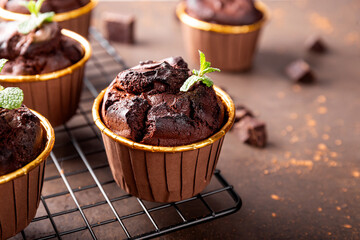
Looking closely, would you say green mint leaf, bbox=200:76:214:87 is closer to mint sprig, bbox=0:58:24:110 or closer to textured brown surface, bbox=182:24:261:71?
mint sprig, bbox=0:58:24:110

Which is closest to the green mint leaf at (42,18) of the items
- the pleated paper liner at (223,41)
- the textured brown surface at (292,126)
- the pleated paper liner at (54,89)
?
the pleated paper liner at (54,89)

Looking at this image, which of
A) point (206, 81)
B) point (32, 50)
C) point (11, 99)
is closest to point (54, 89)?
point (32, 50)

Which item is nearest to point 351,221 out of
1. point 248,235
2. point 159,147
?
point 248,235

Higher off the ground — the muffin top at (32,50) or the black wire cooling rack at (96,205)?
the muffin top at (32,50)

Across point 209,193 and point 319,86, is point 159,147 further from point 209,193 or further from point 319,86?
point 319,86

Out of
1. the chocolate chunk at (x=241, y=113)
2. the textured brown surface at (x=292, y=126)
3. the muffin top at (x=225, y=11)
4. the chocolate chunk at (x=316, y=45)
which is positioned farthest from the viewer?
the chocolate chunk at (x=316, y=45)

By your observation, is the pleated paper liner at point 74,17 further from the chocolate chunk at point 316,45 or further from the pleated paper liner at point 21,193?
the chocolate chunk at point 316,45
